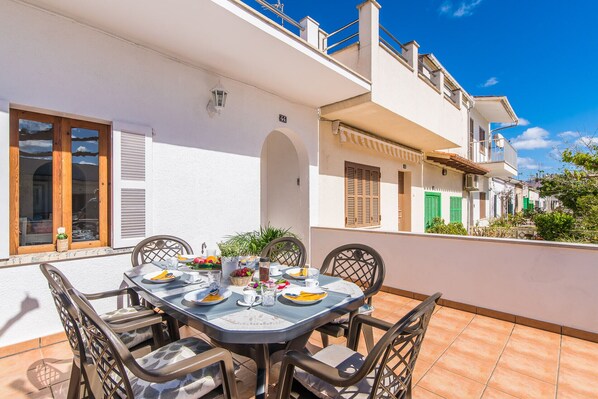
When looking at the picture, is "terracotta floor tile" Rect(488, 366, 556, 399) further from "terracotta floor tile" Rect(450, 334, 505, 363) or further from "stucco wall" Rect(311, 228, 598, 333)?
"stucco wall" Rect(311, 228, 598, 333)

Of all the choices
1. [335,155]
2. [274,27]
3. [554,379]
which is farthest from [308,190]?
[554,379]

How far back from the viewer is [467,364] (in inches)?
119

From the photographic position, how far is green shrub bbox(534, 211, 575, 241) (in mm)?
6020

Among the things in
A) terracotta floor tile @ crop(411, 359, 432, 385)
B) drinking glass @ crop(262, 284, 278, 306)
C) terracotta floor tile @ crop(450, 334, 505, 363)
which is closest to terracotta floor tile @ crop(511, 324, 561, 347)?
terracotta floor tile @ crop(450, 334, 505, 363)

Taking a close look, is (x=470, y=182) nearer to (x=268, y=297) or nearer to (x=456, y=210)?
(x=456, y=210)

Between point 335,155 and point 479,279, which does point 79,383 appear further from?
point 335,155

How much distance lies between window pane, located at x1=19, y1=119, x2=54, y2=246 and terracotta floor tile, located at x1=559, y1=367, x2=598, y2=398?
569 cm

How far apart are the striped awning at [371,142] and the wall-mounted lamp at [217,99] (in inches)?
125

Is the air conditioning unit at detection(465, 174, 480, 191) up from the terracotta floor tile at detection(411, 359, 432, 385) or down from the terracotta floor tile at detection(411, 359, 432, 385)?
up

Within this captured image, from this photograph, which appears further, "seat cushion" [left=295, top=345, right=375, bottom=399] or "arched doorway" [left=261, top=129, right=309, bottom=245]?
"arched doorway" [left=261, top=129, right=309, bottom=245]

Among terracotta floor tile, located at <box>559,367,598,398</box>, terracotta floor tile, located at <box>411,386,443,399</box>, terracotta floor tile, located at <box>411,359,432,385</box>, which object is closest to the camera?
terracotta floor tile, located at <box>411,386,443,399</box>

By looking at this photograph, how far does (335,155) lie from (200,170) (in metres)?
3.74

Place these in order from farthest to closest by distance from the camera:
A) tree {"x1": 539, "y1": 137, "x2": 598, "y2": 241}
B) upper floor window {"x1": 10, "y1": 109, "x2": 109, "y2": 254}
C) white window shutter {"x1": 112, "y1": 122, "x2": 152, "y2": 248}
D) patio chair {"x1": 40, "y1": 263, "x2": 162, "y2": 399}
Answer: tree {"x1": 539, "y1": 137, "x2": 598, "y2": 241}
white window shutter {"x1": 112, "y1": 122, "x2": 152, "y2": 248}
upper floor window {"x1": 10, "y1": 109, "x2": 109, "y2": 254}
patio chair {"x1": 40, "y1": 263, "x2": 162, "y2": 399}

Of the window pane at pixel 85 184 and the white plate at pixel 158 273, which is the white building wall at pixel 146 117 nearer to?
the window pane at pixel 85 184
